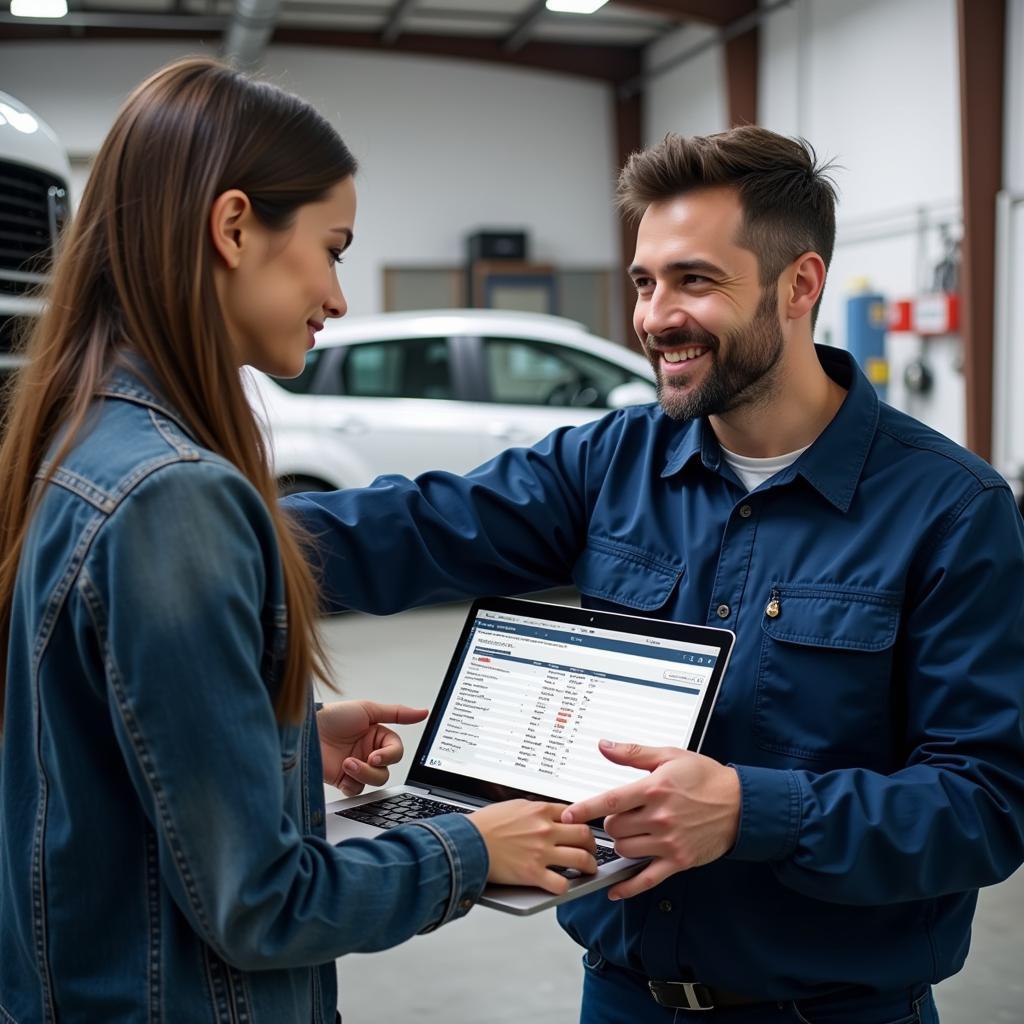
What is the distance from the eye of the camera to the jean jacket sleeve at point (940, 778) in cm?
119

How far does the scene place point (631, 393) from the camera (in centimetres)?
583

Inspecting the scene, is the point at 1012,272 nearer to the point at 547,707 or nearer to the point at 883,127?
the point at 883,127

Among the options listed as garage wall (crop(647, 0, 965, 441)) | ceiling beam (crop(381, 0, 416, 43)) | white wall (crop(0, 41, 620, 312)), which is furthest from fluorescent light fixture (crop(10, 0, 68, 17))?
garage wall (crop(647, 0, 965, 441))

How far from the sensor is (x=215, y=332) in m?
0.93

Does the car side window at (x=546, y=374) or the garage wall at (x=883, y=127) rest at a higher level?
the garage wall at (x=883, y=127)

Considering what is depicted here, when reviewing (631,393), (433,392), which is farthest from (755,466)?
(433,392)

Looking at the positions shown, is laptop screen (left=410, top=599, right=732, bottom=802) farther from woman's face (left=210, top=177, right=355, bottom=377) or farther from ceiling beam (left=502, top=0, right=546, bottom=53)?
ceiling beam (left=502, top=0, right=546, bottom=53)

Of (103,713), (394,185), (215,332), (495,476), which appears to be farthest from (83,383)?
(394,185)

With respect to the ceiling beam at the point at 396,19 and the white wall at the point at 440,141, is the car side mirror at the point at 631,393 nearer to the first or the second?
the white wall at the point at 440,141

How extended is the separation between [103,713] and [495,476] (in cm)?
83

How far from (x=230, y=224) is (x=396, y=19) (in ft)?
31.6

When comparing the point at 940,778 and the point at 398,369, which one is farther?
the point at 398,369

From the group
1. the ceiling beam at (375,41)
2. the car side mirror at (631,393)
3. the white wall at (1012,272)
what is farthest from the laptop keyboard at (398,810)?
the ceiling beam at (375,41)

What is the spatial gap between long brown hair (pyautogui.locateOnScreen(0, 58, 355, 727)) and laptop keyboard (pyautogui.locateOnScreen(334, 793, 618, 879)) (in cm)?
37
